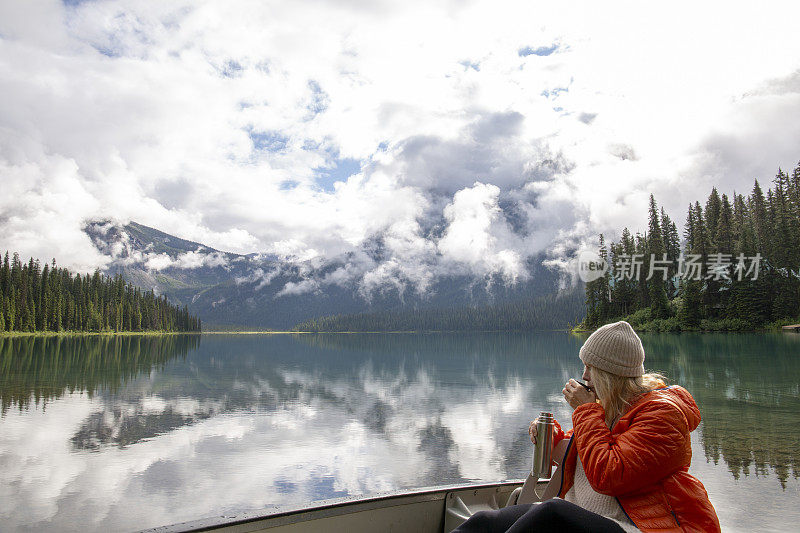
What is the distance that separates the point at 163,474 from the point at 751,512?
44.4ft

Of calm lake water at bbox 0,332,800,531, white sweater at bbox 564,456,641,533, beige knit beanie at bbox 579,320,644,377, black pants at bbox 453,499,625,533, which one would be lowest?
calm lake water at bbox 0,332,800,531

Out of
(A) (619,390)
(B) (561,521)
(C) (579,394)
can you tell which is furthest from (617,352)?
(B) (561,521)

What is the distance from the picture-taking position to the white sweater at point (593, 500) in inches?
131

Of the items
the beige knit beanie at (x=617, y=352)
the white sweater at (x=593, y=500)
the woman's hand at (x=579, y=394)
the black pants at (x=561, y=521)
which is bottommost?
the white sweater at (x=593, y=500)

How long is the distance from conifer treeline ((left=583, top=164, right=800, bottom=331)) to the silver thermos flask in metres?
77.6

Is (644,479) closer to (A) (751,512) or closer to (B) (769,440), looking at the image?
(A) (751,512)

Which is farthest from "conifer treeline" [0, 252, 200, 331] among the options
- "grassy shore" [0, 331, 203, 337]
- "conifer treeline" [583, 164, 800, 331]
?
"conifer treeline" [583, 164, 800, 331]

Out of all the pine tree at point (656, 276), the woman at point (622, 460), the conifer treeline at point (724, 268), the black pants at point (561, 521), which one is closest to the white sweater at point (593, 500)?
the woman at point (622, 460)

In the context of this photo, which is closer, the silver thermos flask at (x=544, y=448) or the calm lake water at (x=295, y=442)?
the silver thermos flask at (x=544, y=448)

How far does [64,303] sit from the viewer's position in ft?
374

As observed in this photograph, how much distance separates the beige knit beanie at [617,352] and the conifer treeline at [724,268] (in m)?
77.6

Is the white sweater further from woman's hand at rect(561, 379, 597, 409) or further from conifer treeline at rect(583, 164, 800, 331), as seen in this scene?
conifer treeline at rect(583, 164, 800, 331)

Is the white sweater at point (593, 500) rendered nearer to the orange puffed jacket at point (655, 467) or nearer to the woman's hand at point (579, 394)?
the orange puffed jacket at point (655, 467)

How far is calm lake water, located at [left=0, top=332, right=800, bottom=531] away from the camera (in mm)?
11102
